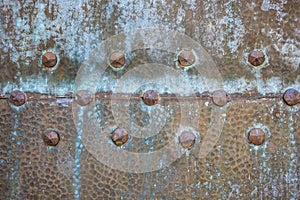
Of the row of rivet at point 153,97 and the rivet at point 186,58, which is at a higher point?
the rivet at point 186,58

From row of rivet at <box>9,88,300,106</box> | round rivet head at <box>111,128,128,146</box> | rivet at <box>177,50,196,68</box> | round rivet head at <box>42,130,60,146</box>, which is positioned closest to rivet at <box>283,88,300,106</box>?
row of rivet at <box>9,88,300,106</box>

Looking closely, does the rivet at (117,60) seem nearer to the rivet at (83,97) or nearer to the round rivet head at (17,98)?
the rivet at (83,97)

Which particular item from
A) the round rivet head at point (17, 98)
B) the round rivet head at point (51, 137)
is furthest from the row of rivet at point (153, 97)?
the round rivet head at point (51, 137)

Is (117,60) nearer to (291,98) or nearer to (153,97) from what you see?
(153,97)

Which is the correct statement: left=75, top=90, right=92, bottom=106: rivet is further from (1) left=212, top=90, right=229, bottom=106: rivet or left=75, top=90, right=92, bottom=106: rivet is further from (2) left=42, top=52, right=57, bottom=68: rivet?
(1) left=212, top=90, right=229, bottom=106: rivet

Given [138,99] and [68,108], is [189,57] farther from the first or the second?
[68,108]
